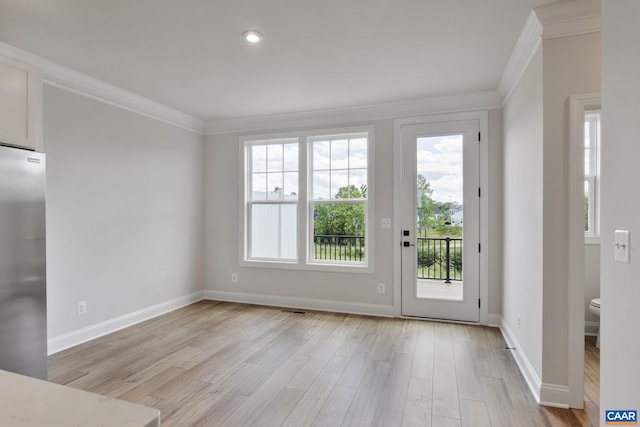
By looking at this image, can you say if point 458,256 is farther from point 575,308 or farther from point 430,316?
point 575,308

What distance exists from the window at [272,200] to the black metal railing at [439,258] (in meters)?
1.70

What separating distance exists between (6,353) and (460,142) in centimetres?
445

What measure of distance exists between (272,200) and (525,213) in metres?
Answer: 3.18

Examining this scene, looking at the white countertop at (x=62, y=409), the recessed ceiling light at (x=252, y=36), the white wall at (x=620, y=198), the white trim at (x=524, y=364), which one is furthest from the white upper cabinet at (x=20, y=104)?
the white trim at (x=524, y=364)

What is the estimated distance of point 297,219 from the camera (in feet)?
15.5

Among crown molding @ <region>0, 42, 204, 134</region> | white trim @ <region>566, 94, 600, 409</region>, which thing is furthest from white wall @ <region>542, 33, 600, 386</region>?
crown molding @ <region>0, 42, 204, 134</region>

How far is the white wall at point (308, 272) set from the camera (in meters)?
3.87

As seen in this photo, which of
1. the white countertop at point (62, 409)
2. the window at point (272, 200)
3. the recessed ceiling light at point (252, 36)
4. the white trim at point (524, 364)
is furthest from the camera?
the window at point (272, 200)

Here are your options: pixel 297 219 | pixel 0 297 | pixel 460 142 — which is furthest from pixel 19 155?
pixel 460 142

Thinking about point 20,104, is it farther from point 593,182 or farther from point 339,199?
point 593,182

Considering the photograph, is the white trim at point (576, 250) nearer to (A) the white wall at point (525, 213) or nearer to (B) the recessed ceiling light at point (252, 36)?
(A) the white wall at point (525, 213)

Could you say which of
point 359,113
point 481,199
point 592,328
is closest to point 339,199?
point 359,113

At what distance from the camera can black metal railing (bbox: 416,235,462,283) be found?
4020 mm

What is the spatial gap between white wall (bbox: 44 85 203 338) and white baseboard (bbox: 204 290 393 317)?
0.47 m
